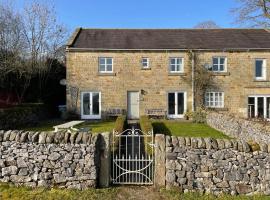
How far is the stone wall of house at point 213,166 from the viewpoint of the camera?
7.46 metres

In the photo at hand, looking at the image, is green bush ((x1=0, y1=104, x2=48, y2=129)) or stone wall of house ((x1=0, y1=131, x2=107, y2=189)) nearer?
stone wall of house ((x1=0, y1=131, x2=107, y2=189))

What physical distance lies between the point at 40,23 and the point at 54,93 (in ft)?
24.1

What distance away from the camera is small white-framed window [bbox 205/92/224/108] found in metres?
25.5

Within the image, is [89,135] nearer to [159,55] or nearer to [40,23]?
[159,55]

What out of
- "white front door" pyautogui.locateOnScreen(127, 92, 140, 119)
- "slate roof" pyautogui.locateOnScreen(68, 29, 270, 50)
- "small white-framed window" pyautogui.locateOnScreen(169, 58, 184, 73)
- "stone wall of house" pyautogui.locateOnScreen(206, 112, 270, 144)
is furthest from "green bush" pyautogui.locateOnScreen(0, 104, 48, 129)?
"stone wall of house" pyautogui.locateOnScreen(206, 112, 270, 144)

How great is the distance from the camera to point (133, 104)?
25359 millimetres

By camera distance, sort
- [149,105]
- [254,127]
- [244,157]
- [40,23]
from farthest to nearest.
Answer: [40,23]
[149,105]
[254,127]
[244,157]

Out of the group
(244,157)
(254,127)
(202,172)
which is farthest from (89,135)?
(254,127)

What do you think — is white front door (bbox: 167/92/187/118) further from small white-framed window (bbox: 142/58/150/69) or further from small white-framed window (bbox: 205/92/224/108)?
small white-framed window (bbox: 142/58/150/69)

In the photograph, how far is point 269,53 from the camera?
2552 centimetres

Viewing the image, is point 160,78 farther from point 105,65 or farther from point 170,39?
point 105,65

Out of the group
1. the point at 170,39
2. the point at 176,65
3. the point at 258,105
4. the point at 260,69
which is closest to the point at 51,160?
the point at 176,65

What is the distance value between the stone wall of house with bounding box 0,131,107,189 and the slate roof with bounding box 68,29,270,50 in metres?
18.0

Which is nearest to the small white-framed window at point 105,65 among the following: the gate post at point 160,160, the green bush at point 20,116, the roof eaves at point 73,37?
the roof eaves at point 73,37
